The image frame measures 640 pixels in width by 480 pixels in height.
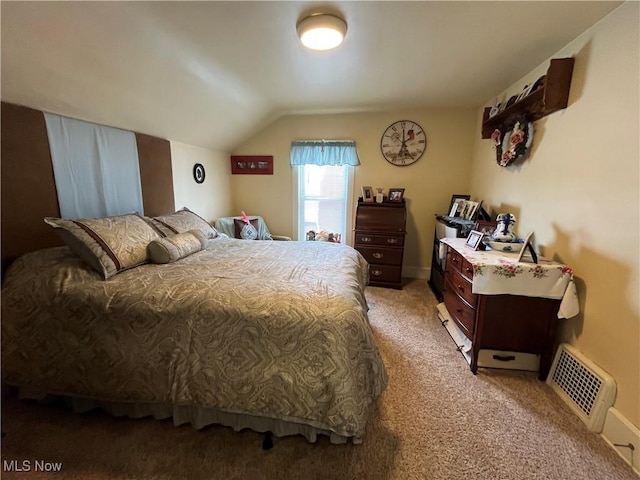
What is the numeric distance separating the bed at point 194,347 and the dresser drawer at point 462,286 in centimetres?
91

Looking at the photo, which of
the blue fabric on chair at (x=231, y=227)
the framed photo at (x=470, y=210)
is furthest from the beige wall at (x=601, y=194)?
the blue fabric on chair at (x=231, y=227)

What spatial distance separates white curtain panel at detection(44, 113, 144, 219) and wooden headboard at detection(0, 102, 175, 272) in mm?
57

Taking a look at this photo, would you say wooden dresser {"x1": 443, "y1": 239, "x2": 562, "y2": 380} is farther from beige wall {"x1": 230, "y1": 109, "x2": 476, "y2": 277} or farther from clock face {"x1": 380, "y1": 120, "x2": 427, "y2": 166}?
clock face {"x1": 380, "y1": 120, "x2": 427, "y2": 166}

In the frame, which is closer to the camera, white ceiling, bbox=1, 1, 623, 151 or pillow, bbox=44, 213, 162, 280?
white ceiling, bbox=1, 1, 623, 151

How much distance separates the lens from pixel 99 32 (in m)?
1.50

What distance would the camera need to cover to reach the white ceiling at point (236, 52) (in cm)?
147

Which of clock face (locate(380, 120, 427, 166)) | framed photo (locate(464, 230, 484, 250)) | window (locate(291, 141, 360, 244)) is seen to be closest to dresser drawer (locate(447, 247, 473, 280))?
framed photo (locate(464, 230, 484, 250))

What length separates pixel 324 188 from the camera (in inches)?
158

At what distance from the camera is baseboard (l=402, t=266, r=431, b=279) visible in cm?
386

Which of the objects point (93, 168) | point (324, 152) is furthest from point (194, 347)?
point (324, 152)

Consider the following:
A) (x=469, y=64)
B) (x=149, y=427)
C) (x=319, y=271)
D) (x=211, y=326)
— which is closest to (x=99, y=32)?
(x=211, y=326)

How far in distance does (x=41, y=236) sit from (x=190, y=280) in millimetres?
1135

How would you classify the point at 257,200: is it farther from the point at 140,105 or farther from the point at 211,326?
the point at 211,326

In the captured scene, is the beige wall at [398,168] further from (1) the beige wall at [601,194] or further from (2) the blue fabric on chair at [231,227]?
(1) the beige wall at [601,194]
